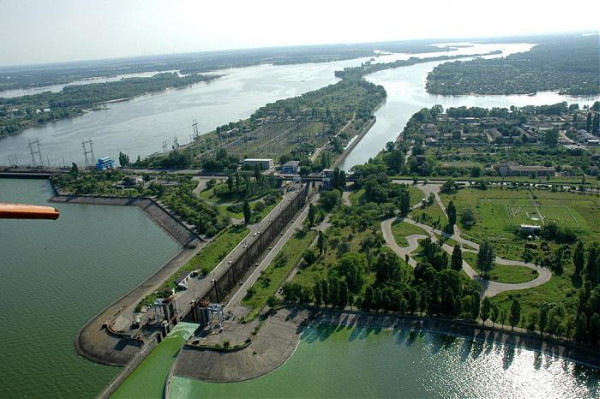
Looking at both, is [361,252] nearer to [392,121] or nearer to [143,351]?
[143,351]

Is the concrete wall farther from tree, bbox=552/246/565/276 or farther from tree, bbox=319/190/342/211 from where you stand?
tree, bbox=552/246/565/276

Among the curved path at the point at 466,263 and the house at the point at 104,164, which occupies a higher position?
the house at the point at 104,164

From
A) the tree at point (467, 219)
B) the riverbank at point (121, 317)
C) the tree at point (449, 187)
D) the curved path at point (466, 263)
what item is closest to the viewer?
the riverbank at point (121, 317)

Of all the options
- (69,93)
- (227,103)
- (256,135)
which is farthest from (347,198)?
(69,93)

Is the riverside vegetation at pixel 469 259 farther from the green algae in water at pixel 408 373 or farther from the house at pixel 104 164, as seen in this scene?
the house at pixel 104 164

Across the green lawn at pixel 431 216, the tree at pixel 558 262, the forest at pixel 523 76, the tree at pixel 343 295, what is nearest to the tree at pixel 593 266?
the tree at pixel 558 262
